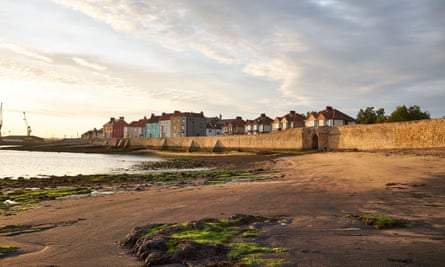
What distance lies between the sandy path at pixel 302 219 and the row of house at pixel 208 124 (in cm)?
6192

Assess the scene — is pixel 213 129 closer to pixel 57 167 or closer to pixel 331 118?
pixel 331 118

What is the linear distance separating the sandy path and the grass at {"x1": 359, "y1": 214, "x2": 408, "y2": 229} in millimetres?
167

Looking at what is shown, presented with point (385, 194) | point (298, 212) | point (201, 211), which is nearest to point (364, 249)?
point (298, 212)

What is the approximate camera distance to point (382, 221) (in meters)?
4.91

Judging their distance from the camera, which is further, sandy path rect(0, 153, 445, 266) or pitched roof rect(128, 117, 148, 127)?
pitched roof rect(128, 117, 148, 127)

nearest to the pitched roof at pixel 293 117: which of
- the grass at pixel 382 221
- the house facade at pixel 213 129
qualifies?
the house facade at pixel 213 129

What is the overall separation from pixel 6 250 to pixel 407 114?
51315 mm

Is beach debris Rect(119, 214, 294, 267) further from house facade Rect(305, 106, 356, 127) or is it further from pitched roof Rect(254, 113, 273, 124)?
pitched roof Rect(254, 113, 273, 124)

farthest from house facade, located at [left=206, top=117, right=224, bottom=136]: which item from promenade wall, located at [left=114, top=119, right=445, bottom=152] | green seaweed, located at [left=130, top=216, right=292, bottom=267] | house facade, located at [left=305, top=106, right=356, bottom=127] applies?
green seaweed, located at [left=130, top=216, right=292, bottom=267]

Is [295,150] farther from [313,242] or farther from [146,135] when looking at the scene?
[146,135]

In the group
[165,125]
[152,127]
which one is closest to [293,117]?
[165,125]

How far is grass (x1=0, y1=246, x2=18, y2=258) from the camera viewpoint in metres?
4.21

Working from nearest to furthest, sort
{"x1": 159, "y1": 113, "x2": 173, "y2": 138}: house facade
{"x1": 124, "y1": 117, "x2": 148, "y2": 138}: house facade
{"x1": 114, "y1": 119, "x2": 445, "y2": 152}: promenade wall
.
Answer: {"x1": 114, "y1": 119, "x2": 445, "y2": 152}: promenade wall < {"x1": 159, "y1": 113, "x2": 173, "y2": 138}: house facade < {"x1": 124, "y1": 117, "x2": 148, "y2": 138}: house facade

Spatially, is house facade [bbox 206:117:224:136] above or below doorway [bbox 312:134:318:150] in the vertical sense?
above
